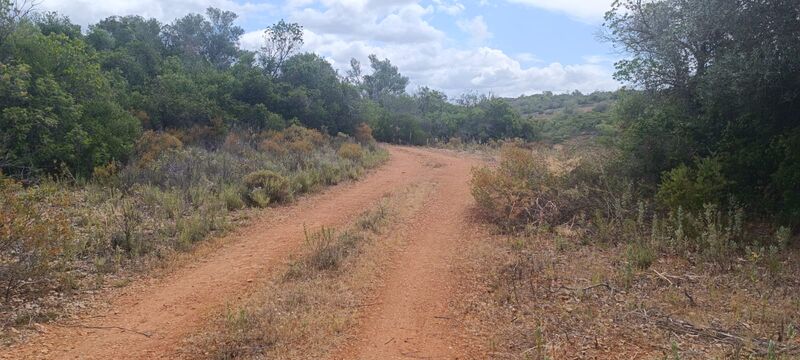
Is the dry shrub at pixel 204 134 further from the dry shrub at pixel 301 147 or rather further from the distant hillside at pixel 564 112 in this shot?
the distant hillside at pixel 564 112

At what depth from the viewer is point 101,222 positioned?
882 centimetres

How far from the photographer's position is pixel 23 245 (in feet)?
20.4

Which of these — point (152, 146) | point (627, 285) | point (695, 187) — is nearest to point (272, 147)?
point (152, 146)

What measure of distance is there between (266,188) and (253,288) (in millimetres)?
5701

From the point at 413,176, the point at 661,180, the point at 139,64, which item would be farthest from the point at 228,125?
the point at 661,180

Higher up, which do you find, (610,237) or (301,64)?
(301,64)

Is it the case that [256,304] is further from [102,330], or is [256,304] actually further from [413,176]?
[413,176]

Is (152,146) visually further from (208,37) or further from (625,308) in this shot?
(208,37)

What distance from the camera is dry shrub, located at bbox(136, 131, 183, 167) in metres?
15.0

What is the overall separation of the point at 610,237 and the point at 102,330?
6.79m

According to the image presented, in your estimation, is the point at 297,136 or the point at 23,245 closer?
the point at 23,245

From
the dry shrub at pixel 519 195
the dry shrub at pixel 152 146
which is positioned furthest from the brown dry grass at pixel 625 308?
the dry shrub at pixel 152 146

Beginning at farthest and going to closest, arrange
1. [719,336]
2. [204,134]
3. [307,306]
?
[204,134], [307,306], [719,336]

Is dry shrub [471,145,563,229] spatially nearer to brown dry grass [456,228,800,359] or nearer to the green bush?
brown dry grass [456,228,800,359]
